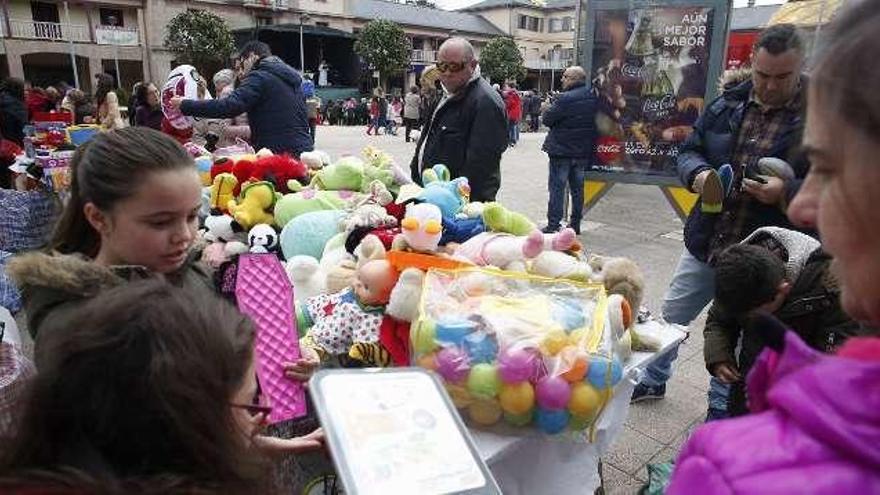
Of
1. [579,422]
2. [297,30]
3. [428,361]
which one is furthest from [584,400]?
[297,30]

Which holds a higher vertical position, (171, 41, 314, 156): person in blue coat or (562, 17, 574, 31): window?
(562, 17, 574, 31): window

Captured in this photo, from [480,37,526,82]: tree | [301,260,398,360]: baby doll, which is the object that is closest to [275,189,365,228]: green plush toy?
[301,260,398,360]: baby doll

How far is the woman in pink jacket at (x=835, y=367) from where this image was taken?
480 millimetres

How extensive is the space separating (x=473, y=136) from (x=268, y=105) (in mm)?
1610

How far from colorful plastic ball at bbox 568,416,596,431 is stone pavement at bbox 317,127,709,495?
0.95 metres

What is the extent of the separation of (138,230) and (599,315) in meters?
1.27

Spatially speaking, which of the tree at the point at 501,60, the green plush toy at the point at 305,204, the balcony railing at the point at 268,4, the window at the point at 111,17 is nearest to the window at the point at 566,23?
the tree at the point at 501,60

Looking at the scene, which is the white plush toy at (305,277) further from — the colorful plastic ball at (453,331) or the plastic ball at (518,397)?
the plastic ball at (518,397)

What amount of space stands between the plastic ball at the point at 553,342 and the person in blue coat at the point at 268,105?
3195 millimetres

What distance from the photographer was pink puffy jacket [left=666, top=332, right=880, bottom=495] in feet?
1.56

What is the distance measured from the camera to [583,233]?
611cm

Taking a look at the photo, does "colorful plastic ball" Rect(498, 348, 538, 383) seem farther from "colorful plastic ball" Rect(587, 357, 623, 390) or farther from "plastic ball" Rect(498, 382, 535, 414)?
"colorful plastic ball" Rect(587, 357, 623, 390)

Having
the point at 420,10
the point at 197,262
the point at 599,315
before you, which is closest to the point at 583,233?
the point at 599,315

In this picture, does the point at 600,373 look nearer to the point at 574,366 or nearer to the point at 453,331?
the point at 574,366
